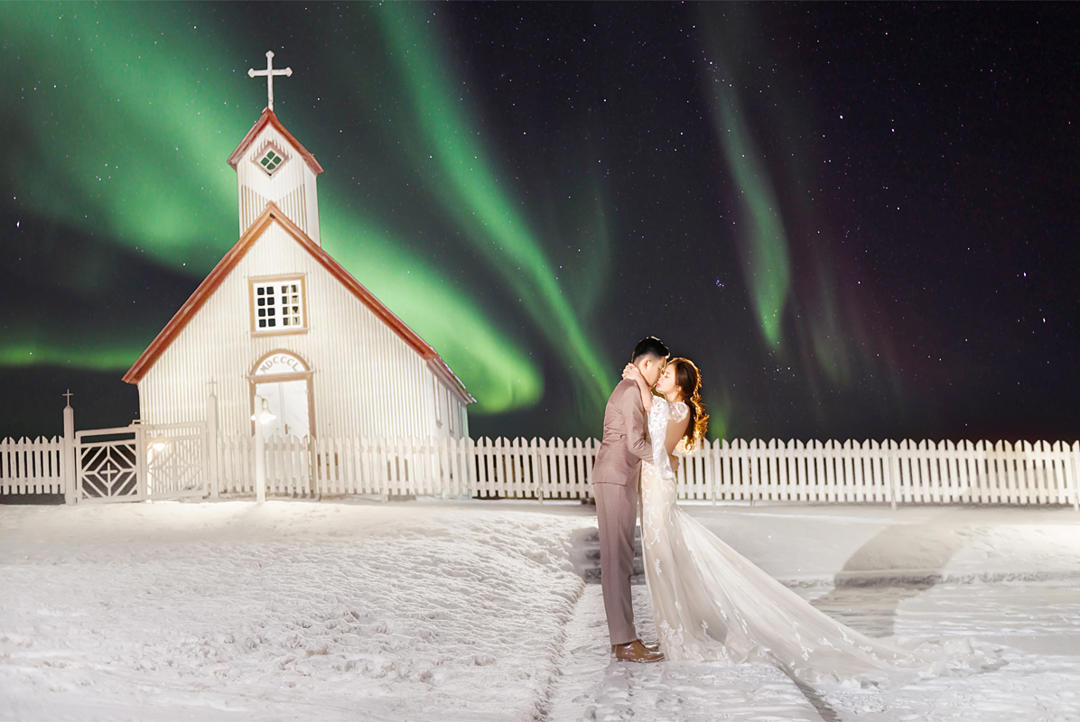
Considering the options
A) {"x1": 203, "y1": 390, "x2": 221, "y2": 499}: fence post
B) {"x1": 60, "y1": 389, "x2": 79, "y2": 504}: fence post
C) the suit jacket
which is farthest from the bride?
{"x1": 60, "y1": 389, "x2": 79, "y2": 504}: fence post

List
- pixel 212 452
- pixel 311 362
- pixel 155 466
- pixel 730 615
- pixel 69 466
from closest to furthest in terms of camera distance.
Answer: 1. pixel 730 615
2. pixel 69 466
3. pixel 212 452
4. pixel 155 466
5. pixel 311 362

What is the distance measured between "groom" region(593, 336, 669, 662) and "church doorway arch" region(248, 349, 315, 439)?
583 inches

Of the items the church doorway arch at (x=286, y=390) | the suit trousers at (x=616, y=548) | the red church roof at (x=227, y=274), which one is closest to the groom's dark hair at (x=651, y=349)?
the suit trousers at (x=616, y=548)

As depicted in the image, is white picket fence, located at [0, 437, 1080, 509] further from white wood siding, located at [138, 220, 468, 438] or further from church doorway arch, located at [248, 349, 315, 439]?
church doorway arch, located at [248, 349, 315, 439]

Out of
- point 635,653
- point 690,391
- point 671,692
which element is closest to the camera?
point 671,692

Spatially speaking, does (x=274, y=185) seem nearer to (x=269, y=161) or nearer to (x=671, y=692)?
(x=269, y=161)

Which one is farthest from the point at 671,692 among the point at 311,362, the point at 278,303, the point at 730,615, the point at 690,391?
the point at 278,303

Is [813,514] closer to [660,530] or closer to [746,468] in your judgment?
[746,468]

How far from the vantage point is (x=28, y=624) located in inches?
255

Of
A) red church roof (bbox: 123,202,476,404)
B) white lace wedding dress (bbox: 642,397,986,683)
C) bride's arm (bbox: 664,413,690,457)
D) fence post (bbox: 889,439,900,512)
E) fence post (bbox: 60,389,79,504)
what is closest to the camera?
white lace wedding dress (bbox: 642,397,986,683)

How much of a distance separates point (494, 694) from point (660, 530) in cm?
182

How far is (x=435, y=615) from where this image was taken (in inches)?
294

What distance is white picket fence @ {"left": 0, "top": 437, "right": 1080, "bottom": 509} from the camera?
1662 cm

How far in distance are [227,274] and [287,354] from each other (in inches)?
92.6
